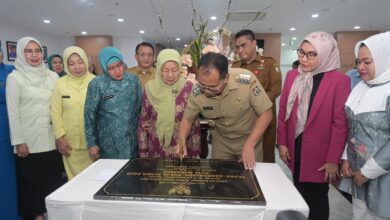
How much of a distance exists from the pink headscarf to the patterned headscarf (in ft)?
2.21

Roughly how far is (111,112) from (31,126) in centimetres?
60

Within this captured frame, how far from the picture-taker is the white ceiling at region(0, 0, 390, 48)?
519cm

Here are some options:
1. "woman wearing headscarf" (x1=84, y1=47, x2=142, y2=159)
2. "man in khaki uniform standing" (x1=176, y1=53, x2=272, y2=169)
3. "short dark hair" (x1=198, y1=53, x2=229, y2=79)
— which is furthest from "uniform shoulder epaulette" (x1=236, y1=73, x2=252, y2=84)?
"woman wearing headscarf" (x1=84, y1=47, x2=142, y2=159)

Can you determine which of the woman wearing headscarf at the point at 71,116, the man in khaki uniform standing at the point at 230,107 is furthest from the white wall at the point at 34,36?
the man in khaki uniform standing at the point at 230,107

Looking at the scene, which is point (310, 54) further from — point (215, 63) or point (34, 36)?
point (34, 36)

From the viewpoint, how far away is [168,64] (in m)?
1.59

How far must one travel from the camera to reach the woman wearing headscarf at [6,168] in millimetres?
1789

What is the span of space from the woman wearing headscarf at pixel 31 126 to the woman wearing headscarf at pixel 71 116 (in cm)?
10

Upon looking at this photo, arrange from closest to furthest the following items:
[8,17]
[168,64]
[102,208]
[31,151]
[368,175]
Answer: [102,208] → [368,175] → [168,64] → [31,151] → [8,17]

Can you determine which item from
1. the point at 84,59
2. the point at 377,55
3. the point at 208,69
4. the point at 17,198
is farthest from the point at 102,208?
the point at 17,198

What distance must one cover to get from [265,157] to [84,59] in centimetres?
154

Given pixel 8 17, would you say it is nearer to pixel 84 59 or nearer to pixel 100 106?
pixel 84 59

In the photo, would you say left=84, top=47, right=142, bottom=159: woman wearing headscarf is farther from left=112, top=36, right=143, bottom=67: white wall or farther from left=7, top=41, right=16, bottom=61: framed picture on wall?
left=112, top=36, right=143, bottom=67: white wall

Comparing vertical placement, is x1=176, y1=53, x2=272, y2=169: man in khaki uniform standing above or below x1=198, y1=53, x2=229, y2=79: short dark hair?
below
